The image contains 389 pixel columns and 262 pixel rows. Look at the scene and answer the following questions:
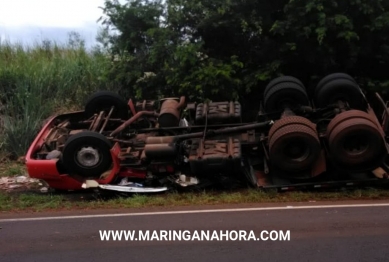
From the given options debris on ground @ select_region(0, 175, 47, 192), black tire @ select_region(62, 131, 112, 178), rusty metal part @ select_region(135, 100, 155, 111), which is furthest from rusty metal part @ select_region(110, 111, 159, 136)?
debris on ground @ select_region(0, 175, 47, 192)

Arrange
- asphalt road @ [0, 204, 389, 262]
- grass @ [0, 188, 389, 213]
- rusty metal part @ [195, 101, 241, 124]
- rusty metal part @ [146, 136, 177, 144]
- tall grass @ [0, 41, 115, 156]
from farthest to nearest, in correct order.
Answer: tall grass @ [0, 41, 115, 156]
rusty metal part @ [195, 101, 241, 124]
rusty metal part @ [146, 136, 177, 144]
grass @ [0, 188, 389, 213]
asphalt road @ [0, 204, 389, 262]

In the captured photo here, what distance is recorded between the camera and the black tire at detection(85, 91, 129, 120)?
9836mm

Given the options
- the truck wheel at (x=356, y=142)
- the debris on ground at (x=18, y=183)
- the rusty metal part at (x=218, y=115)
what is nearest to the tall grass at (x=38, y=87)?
the debris on ground at (x=18, y=183)

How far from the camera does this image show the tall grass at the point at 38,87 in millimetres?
10992

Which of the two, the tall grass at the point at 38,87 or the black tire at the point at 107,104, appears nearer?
the black tire at the point at 107,104

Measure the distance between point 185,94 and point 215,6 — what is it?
5.86ft

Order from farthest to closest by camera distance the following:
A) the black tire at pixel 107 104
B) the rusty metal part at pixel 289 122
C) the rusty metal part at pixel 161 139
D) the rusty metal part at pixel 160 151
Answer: the black tire at pixel 107 104 < the rusty metal part at pixel 161 139 < the rusty metal part at pixel 160 151 < the rusty metal part at pixel 289 122

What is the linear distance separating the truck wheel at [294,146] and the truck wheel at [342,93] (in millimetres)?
1357

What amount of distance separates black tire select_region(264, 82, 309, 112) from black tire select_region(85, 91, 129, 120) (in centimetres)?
268

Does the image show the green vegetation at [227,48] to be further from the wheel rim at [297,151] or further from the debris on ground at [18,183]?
the wheel rim at [297,151]

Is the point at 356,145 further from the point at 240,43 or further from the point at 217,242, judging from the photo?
the point at 240,43

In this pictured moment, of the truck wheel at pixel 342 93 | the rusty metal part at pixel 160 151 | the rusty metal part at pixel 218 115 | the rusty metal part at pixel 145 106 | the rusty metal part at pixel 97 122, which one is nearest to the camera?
the rusty metal part at pixel 160 151

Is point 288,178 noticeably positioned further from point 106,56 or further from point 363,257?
point 106,56

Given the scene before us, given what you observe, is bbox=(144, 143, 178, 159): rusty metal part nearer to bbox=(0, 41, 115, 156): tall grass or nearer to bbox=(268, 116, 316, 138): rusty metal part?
bbox=(268, 116, 316, 138): rusty metal part
